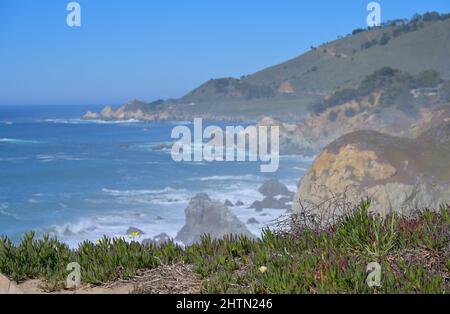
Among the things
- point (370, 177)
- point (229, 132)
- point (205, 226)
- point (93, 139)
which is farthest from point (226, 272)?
point (93, 139)

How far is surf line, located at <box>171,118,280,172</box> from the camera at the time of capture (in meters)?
63.4

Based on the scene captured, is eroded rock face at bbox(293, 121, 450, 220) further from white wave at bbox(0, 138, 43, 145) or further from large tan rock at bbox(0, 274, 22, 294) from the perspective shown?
white wave at bbox(0, 138, 43, 145)

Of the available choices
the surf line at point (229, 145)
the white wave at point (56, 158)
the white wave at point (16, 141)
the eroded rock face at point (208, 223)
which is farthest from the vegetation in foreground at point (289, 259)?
the white wave at point (16, 141)

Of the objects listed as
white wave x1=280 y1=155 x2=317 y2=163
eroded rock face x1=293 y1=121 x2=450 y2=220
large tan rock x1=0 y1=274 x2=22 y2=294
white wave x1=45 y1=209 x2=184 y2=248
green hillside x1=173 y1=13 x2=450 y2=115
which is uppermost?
green hillside x1=173 y1=13 x2=450 y2=115

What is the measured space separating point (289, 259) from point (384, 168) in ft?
69.6

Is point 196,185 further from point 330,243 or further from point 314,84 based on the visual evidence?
point 330,243

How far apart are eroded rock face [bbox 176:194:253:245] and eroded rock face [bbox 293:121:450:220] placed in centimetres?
534

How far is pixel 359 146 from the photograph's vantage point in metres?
27.2

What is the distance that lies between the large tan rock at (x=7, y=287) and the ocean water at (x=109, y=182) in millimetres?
23828

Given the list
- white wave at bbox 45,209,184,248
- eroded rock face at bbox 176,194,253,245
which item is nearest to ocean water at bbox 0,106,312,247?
white wave at bbox 45,209,184,248

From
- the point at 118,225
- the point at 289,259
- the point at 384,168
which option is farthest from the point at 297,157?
the point at 289,259

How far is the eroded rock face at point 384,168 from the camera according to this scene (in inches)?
949

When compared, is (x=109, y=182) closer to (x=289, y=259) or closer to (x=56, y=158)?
(x=56, y=158)

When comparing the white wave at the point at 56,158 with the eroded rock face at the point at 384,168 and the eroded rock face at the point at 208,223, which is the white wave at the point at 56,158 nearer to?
the eroded rock face at the point at 208,223
